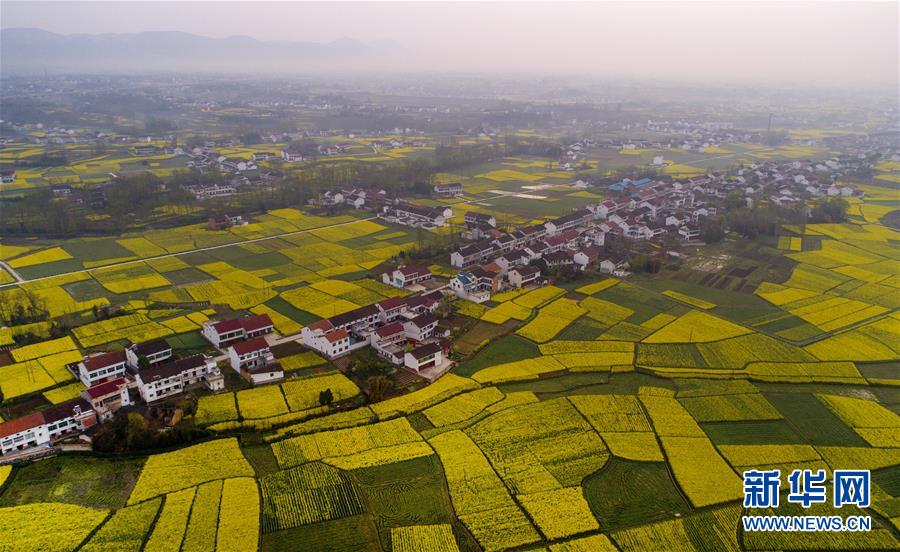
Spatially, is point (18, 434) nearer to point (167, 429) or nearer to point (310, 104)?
point (167, 429)

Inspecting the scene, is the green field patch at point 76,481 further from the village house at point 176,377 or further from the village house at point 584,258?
the village house at point 584,258

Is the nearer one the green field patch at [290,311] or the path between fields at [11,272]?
the green field patch at [290,311]

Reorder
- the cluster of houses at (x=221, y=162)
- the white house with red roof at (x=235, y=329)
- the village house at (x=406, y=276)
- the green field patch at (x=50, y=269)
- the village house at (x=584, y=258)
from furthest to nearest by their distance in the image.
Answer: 1. the cluster of houses at (x=221, y=162)
2. the village house at (x=584, y=258)
3. the green field patch at (x=50, y=269)
4. the village house at (x=406, y=276)
5. the white house with red roof at (x=235, y=329)

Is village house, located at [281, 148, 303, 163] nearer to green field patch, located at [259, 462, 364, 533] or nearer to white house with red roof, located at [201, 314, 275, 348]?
white house with red roof, located at [201, 314, 275, 348]

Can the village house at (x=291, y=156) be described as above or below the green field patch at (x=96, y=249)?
above

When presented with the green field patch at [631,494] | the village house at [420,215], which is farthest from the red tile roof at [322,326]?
the village house at [420,215]

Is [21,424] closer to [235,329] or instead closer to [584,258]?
[235,329]

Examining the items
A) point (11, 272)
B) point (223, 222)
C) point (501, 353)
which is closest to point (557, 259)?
point (501, 353)
